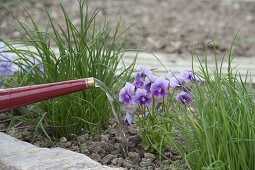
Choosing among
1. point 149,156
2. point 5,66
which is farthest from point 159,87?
point 5,66

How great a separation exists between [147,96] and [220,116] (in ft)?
1.62

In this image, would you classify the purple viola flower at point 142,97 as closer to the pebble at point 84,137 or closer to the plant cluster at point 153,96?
the plant cluster at point 153,96

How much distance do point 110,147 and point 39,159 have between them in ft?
1.47

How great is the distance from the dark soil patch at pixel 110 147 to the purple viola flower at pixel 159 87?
0.21 metres

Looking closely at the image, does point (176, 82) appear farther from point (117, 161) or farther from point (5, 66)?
point (5, 66)

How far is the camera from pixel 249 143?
2396mm

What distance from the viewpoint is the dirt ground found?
589 cm

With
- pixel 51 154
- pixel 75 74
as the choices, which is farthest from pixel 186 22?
pixel 51 154

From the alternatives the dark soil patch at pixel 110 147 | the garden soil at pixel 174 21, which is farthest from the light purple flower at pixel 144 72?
the garden soil at pixel 174 21

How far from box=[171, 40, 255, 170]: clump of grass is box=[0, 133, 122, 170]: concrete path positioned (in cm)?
36

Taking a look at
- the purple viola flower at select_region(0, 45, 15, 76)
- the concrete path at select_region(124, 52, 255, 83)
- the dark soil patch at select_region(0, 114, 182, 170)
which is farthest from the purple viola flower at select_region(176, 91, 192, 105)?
the concrete path at select_region(124, 52, 255, 83)

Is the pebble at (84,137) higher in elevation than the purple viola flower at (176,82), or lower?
lower

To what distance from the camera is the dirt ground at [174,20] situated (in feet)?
19.3

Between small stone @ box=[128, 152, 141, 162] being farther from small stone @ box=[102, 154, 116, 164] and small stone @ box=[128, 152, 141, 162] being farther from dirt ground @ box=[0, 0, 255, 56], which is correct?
dirt ground @ box=[0, 0, 255, 56]
